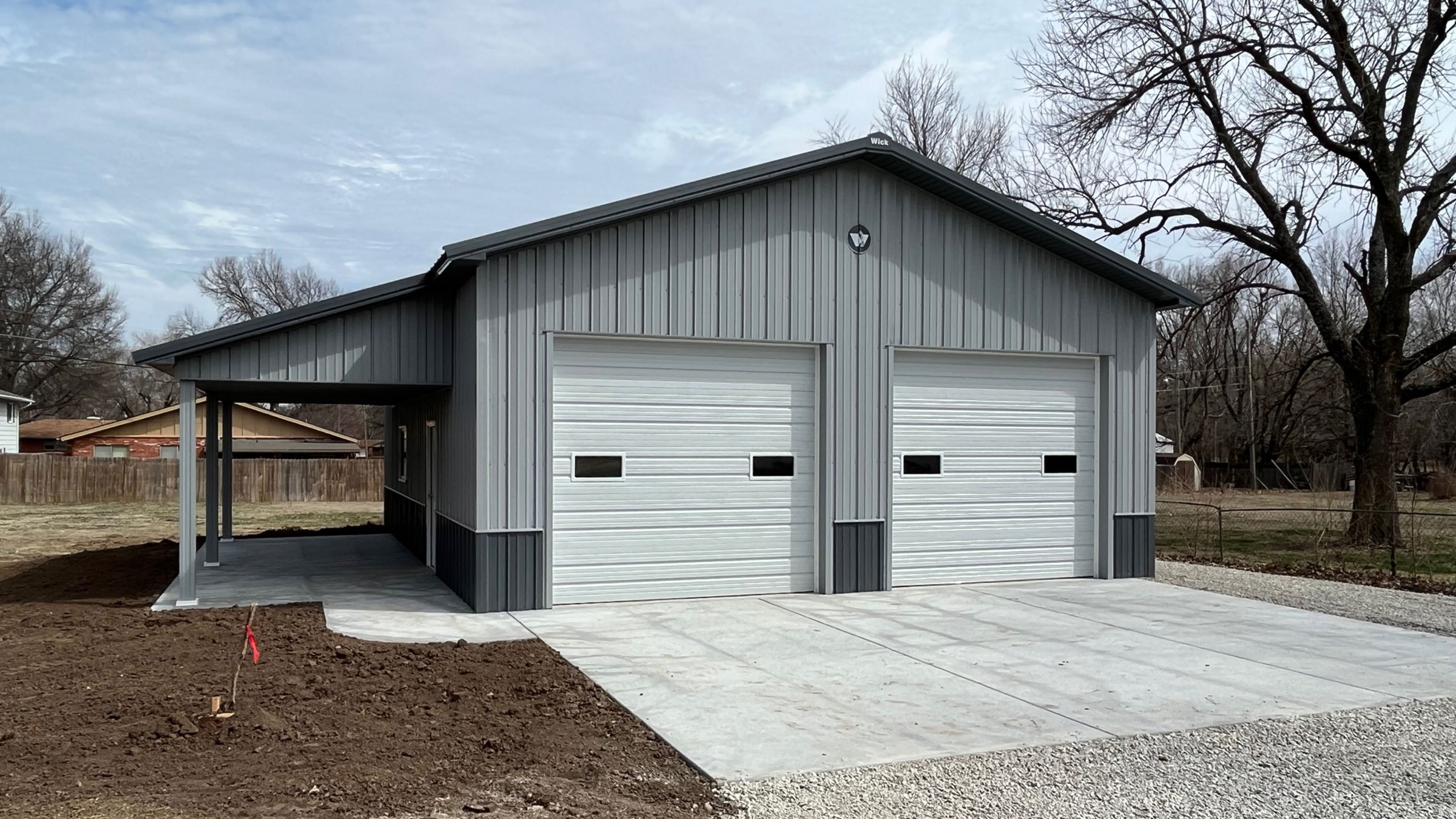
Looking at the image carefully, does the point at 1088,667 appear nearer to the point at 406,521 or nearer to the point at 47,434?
the point at 406,521

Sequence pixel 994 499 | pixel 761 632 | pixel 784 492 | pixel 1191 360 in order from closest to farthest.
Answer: pixel 761 632 < pixel 784 492 < pixel 994 499 < pixel 1191 360

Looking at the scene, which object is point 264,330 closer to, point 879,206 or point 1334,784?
point 879,206

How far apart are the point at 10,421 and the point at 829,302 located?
39.5m

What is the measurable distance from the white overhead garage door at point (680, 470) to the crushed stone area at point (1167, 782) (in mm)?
5724

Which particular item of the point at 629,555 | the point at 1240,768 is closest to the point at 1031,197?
the point at 629,555

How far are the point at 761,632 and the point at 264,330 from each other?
560 cm

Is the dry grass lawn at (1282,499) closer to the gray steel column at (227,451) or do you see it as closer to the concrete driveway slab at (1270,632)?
the concrete driveway slab at (1270,632)

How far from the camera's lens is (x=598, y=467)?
10914mm

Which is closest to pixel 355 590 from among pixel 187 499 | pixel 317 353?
pixel 187 499

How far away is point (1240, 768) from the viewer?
18.3ft

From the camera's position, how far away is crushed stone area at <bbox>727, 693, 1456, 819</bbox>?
195 inches

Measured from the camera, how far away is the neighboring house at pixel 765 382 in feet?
34.3

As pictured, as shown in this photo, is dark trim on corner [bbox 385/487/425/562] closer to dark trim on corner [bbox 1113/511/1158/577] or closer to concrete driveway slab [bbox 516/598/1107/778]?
concrete driveway slab [bbox 516/598/1107/778]

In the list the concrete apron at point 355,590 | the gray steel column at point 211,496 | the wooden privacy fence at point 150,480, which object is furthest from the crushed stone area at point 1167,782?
the wooden privacy fence at point 150,480
